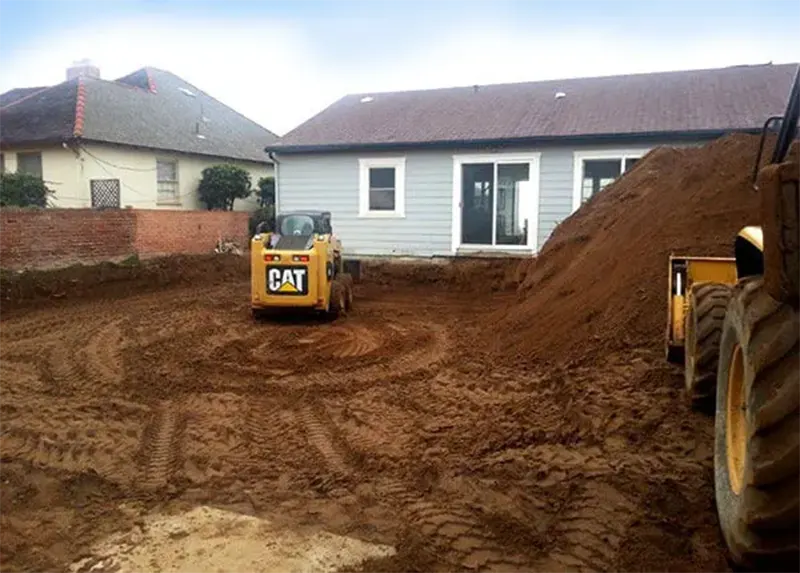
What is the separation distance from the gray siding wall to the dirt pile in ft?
11.1

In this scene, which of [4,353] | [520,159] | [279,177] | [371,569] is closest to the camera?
[371,569]

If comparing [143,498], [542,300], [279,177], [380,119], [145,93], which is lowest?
[143,498]

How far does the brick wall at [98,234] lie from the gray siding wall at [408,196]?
2847mm

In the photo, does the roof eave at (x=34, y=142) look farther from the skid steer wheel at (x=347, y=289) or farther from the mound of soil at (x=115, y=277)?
the skid steer wheel at (x=347, y=289)

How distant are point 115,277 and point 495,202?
28.9ft

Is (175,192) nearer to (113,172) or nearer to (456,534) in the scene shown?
(113,172)

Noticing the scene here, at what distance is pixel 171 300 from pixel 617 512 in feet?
37.7

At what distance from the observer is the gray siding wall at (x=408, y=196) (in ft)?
47.1

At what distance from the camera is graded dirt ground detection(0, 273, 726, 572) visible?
354cm

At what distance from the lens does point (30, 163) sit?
19.3 meters

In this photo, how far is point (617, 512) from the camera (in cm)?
365

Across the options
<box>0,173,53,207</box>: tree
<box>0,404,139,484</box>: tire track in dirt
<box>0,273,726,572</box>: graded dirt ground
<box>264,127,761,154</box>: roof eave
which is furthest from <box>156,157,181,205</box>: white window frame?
<box>0,404,139,484</box>: tire track in dirt

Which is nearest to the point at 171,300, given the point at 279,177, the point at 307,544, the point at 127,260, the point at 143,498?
the point at 127,260

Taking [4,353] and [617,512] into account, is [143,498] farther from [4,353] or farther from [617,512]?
[4,353]
